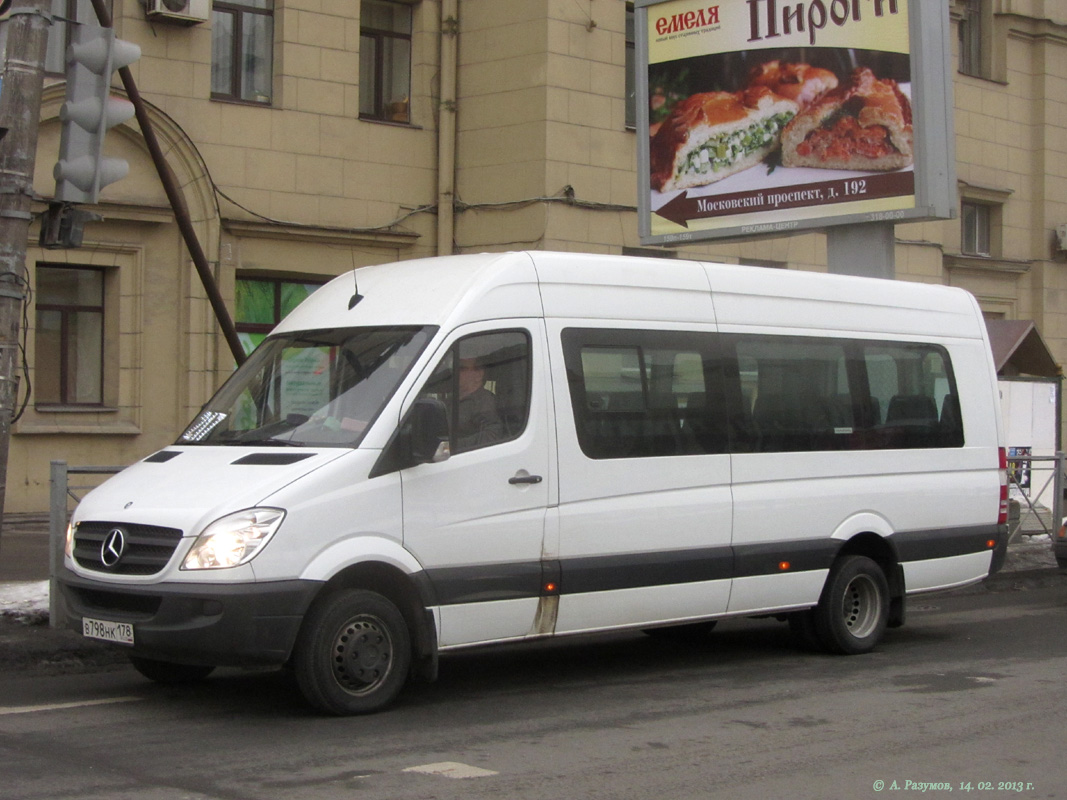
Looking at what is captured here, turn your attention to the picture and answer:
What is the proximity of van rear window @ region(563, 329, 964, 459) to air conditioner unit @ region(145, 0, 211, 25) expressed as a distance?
959 cm

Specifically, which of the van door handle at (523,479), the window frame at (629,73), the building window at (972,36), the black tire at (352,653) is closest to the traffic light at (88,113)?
the van door handle at (523,479)

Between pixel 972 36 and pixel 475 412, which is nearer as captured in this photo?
pixel 475 412

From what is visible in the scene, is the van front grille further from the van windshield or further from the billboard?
the billboard

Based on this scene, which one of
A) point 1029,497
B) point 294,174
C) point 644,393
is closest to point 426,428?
point 644,393

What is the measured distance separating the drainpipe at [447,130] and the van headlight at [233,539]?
11910mm

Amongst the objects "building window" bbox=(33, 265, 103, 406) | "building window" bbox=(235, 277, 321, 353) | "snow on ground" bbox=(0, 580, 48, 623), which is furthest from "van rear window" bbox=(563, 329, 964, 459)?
"building window" bbox=(33, 265, 103, 406)

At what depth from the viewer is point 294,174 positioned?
17.6 metres

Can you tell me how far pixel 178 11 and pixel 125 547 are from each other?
10.5m

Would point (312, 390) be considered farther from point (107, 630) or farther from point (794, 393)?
point (794, 393)

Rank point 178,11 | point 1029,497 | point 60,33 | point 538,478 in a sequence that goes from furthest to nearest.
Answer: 1. point 178,11
2. point 60,33
3. point 1029,497
4. point 538,478

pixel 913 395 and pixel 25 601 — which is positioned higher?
pixel 913 395

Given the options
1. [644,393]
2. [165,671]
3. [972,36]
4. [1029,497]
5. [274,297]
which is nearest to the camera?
[165,671]

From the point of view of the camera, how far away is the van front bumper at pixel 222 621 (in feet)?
22.7

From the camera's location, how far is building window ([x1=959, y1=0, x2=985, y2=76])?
79.5ft
